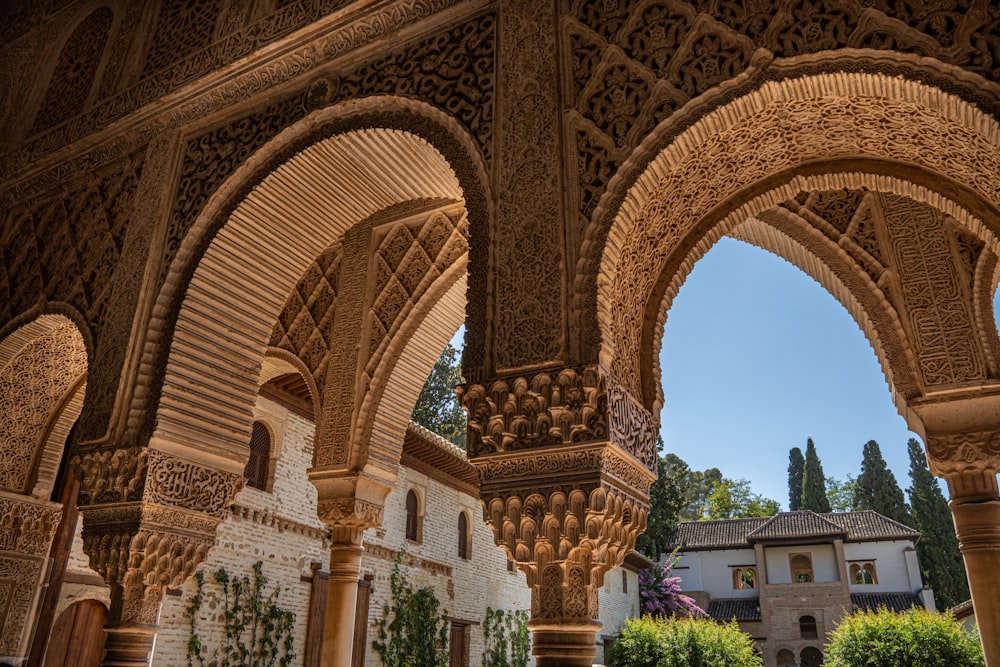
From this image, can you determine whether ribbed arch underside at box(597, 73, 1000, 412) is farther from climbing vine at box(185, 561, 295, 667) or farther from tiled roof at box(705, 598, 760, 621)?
tiled roof at box(705, 598, 760, 621)

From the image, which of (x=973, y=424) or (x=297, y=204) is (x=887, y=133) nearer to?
(x=973, y=424)

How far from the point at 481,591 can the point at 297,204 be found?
10.7 metres

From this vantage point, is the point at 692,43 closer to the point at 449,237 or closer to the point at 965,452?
the point at 449,237

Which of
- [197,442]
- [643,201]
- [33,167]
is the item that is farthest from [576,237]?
[33,167]

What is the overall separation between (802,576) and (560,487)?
29520mm

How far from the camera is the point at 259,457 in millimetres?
9742

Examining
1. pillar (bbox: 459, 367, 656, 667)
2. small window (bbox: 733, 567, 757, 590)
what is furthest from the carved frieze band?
small window (bbox: 733, 567, 757, 590)

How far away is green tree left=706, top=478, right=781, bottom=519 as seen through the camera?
4734cm

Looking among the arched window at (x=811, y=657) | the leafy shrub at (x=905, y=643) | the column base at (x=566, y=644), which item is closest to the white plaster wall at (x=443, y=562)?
the leafy shrub at (x=905, y=643)

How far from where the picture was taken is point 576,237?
3.93 m

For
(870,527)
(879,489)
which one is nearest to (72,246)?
(870,527)

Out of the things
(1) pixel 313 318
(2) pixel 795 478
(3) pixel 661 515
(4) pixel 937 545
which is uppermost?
→ (2) pixel 795 478

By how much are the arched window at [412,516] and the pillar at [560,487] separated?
927cm

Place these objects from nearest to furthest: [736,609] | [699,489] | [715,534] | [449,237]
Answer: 1. [449,237]
2. [736,609]
3. [715,534]
4. [699,489]
